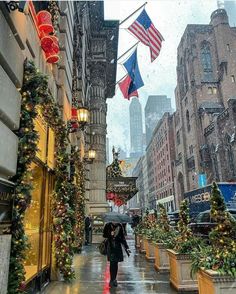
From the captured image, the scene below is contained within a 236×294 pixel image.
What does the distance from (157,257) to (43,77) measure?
25.9ft

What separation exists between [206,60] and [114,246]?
66486 millimetres

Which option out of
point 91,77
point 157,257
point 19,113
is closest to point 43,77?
point 19,113

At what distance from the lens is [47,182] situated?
9.17 meters

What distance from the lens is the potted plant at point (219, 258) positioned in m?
5.11

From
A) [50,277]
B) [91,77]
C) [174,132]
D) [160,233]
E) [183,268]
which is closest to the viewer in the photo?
[183,268]

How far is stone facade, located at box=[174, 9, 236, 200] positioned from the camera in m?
60.3

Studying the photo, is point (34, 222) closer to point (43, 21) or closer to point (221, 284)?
point (221, 284)

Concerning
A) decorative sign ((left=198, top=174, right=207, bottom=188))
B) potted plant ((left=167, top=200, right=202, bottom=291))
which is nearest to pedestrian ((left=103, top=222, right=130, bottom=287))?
potted plant ((left=167, top=200, right=202, bottom=291))

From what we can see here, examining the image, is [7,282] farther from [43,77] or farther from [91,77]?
[91,77]

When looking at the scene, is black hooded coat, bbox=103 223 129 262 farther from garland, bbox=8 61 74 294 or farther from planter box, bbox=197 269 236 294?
planter box, bbox=197 269 236 294

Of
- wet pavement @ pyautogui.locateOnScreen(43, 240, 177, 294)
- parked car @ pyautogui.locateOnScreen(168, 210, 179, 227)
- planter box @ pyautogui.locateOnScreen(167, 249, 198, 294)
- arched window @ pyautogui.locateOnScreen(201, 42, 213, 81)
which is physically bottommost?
wet pavement @ pyautogui.locateOnScreen(43, 240, 177, 294)

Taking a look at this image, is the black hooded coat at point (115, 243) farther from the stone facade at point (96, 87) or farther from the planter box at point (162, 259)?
the stone facade at point (96, 87)

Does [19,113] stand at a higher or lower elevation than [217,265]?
higher

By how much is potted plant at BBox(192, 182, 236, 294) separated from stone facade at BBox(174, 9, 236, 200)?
53.4m
